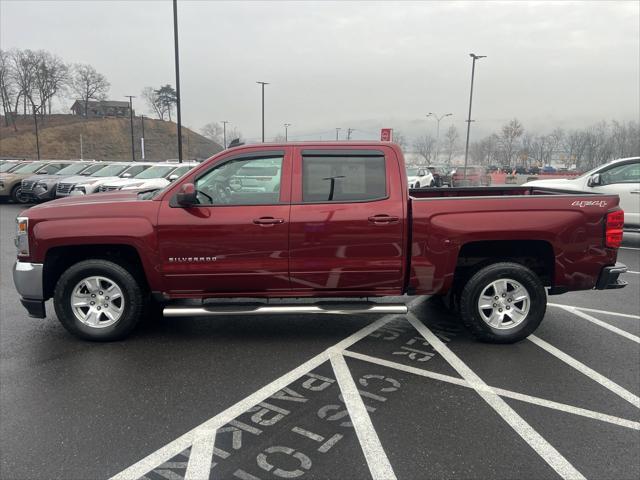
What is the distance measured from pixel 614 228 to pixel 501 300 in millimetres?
1227

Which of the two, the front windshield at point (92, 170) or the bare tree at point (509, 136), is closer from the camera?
the front windshield at point (92, 170)

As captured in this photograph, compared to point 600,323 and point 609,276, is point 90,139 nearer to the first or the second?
point 600,323

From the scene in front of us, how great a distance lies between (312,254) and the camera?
4.35m

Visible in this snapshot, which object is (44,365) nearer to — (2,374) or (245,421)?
(2,374)

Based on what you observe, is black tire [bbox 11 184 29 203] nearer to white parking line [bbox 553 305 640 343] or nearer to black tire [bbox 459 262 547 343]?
black tire [bbox 459 262 547 343]

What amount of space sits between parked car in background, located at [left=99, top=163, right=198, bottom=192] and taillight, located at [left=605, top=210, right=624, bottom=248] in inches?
464

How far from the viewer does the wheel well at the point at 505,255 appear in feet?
15.1

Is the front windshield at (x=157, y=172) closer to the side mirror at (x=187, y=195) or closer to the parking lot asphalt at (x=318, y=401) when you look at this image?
the parking lot asphalt at (x=318, y=401)

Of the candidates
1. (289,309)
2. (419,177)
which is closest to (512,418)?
(289,309)

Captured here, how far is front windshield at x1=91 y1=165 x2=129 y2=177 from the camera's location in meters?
16.9

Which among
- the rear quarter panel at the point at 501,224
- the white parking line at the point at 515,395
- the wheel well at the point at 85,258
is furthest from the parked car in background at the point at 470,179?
the wheel well at the point at 85,258

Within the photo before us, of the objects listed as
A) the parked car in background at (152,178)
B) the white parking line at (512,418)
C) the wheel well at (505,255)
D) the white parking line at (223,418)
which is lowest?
the white parking line at (223,418)

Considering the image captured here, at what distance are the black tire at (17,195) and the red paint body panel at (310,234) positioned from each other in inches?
578

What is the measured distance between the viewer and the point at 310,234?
14.1 feet
